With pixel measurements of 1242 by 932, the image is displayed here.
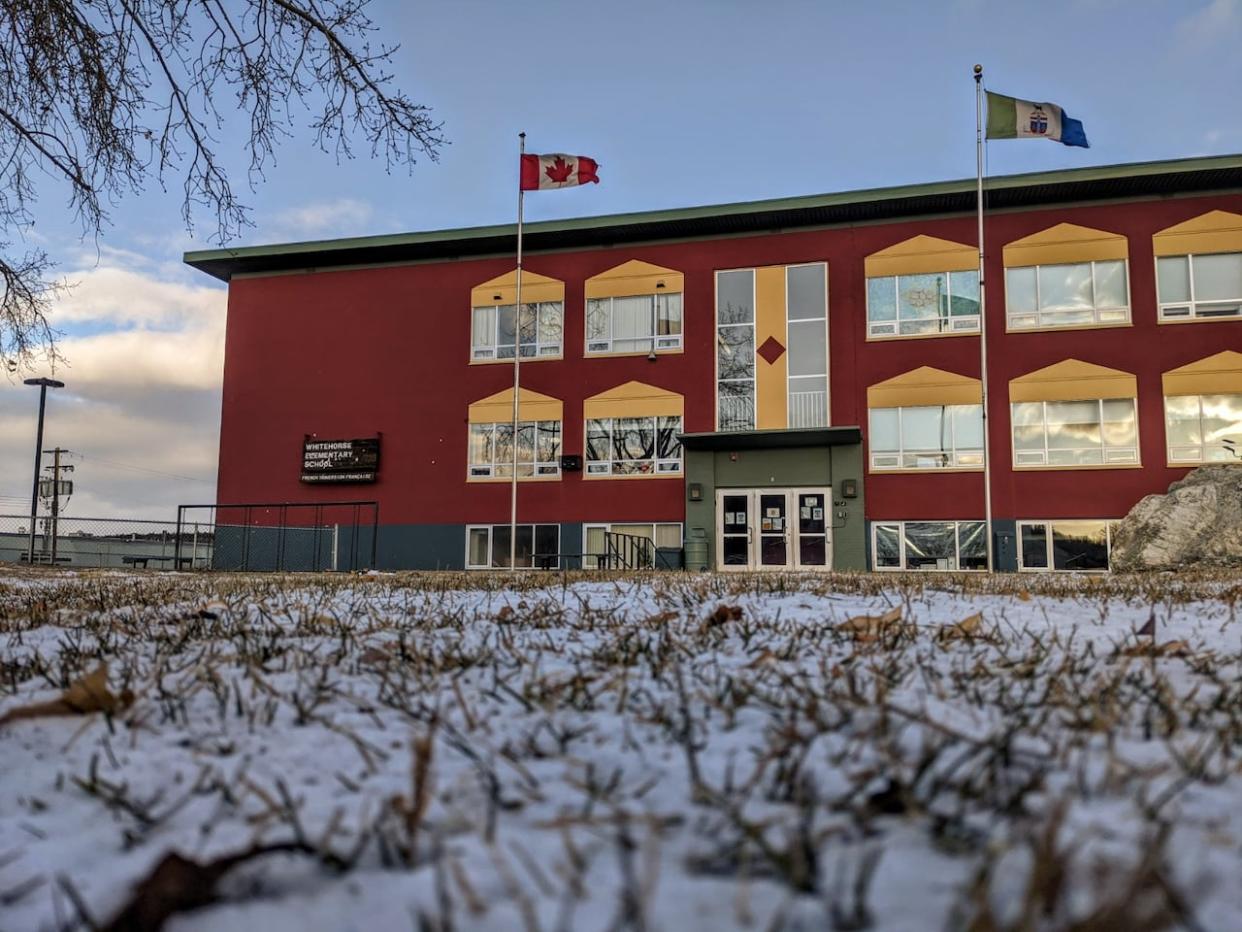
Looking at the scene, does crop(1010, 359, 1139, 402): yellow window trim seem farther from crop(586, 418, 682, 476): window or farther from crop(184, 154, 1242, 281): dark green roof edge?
crop(586, 418, 682, 476): window

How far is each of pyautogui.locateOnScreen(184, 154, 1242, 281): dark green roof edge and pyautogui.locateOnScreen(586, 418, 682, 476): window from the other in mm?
5849

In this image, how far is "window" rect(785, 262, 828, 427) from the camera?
23.9 m

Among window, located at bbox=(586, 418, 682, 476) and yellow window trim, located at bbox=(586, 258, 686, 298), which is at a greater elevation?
yellow window trim, located at bbox=(586, 258, 686, 298)

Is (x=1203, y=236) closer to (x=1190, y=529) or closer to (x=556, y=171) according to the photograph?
(x=1190, y=529)

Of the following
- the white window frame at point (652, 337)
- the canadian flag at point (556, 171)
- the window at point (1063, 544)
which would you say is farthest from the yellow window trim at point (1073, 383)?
the canadian flag at point (556, 171)

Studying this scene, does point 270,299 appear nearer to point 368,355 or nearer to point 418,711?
point 368,355

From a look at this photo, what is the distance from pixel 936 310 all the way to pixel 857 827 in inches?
949

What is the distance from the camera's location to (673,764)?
1.62m

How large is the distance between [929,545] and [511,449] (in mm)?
12245

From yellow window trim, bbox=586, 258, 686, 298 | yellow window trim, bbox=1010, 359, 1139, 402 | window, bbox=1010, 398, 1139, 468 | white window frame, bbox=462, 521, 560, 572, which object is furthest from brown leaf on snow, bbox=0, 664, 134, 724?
yellow window trim, bbox=586, 258, 686, 298

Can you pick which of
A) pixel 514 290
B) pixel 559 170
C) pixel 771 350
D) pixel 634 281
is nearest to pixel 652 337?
pixel 634 281

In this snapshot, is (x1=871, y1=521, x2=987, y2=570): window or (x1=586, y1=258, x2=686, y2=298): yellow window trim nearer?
(x1=871, y1=521, x2=987, y2=570): window

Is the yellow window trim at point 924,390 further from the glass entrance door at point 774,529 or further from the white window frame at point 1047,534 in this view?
the white window frame at point 1047,534

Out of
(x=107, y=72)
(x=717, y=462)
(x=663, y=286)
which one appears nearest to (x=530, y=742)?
(x=107, y=72)
